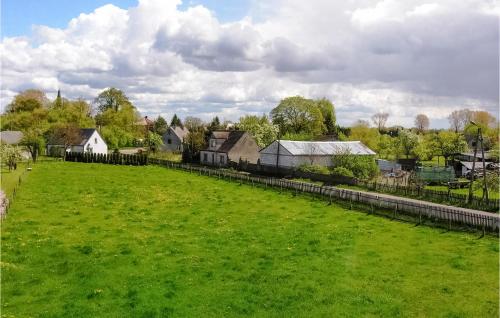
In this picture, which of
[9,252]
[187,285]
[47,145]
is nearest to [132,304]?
[187,285]

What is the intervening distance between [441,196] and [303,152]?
2873cm

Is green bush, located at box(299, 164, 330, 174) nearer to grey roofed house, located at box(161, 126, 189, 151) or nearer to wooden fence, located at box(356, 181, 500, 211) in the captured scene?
wooden fence, located at box(356, 181, 500, 211)

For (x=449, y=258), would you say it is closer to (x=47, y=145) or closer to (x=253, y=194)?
(x=253, y=194)

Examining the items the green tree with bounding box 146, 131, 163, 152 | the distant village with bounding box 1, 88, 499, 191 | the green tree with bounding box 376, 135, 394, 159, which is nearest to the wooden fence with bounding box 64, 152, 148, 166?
the distant village with bounding box 1, 88, 499, 191

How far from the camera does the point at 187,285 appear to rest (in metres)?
21.5

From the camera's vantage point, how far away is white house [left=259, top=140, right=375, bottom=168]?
70.5m

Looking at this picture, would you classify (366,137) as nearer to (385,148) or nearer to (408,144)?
(385,148)

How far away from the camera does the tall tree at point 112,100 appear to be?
404ft

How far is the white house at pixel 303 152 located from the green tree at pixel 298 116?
3338 centimetres

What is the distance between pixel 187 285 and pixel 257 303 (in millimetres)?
3781

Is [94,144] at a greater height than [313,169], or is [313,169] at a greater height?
[94,144]

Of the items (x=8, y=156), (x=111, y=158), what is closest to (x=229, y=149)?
(x=111, y=158)

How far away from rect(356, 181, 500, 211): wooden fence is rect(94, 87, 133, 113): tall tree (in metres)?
88.4

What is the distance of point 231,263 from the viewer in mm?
24719
